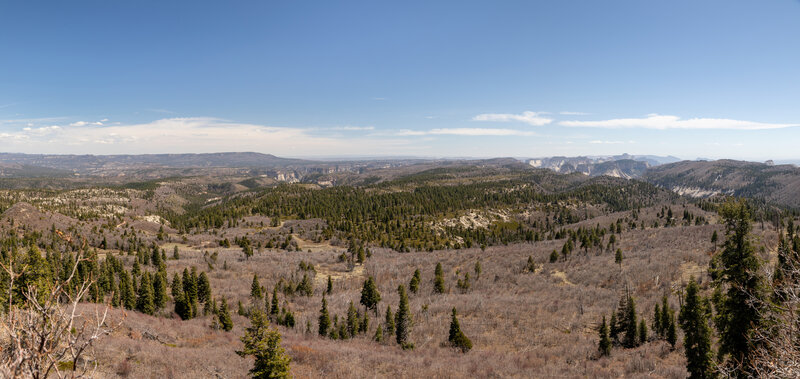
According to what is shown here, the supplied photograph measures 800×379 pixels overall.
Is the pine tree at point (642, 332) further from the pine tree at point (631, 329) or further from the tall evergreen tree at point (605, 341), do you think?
the tall evergreen tree at point (605, 341)

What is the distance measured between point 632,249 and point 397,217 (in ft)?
297

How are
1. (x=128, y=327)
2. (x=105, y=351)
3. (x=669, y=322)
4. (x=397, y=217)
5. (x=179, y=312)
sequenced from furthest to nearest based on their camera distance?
(x=397, y=217), (x=179, y=312), (x=669, y=322), (x=128, y=327), (x=105, y=351)

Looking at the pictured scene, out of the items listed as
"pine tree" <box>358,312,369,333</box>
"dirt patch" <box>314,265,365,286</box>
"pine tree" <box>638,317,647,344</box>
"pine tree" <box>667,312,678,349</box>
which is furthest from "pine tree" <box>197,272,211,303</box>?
"pine tree" <box>667,312,678,349</box>

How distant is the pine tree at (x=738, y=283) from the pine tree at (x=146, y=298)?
5120cm

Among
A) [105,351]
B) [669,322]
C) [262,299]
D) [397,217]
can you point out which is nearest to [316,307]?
[262,299]

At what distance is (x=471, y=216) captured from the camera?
158 m

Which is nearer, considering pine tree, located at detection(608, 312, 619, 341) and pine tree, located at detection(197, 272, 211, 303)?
pine tree, located at detection(608, 312, 619, 341)

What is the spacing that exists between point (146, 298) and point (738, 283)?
52950mm

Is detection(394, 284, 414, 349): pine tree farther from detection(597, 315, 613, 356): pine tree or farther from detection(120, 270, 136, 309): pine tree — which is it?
detection(120, 270, 136, 309): pine tree

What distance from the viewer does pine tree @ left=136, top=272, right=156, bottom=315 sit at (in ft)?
127

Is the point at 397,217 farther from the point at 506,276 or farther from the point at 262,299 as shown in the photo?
the point at 262,299

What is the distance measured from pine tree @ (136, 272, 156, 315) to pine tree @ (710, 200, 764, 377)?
5120 centimetres

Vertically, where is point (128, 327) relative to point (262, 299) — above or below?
above

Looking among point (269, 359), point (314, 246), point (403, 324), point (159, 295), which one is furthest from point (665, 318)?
point (314, 246)
